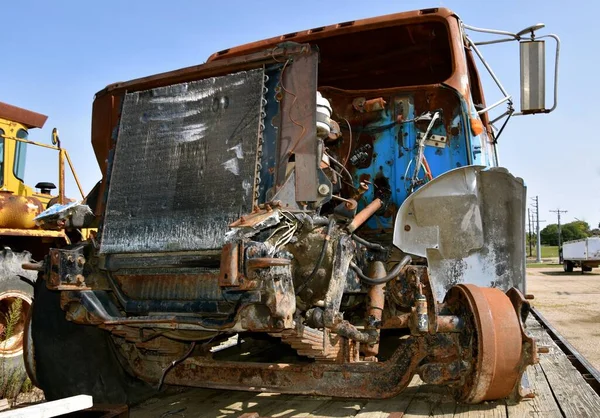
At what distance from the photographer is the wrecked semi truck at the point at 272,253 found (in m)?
3.17

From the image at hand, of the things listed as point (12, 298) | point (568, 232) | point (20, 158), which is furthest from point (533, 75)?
point (568, 232)

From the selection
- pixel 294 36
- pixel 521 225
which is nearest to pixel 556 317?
pixel 521 225

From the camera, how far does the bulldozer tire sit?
3828 mm

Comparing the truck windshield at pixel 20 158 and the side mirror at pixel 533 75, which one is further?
the truck windshield at pixel 20 158

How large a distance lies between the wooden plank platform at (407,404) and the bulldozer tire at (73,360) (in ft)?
0.80

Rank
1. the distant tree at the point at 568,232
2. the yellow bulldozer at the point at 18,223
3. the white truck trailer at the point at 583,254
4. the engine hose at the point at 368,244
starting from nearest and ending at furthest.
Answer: the engine hose at the point at 368,244, the yellow bulldozer at the point at 18,223, the white truck trailer at the point at 583,254, the distant tree at the point at 568,232

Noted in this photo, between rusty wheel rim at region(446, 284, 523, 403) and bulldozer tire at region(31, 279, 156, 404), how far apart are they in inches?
86.8

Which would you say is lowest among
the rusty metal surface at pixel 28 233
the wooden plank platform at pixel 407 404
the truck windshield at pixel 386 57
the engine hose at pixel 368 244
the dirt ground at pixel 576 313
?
the dirt ground at pixel 576 313

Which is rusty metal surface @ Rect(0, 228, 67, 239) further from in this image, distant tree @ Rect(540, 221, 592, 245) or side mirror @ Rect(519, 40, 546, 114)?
distant tree @ Rect(540, 221, 592, 245)


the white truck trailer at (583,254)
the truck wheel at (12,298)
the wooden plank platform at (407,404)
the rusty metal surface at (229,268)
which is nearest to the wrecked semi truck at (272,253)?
the rusty metal surface at (229,268)

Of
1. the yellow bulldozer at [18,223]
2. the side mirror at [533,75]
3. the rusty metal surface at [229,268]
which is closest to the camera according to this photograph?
the rusty metal surface at [229,268]

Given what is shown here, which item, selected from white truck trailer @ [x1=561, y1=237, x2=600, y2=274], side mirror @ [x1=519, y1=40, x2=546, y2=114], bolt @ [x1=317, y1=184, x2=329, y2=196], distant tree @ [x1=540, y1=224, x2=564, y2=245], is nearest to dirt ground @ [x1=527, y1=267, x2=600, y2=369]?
side mirror @ [x1=519, y1=40, x2=546, y2=114]

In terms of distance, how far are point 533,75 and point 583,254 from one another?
2562cm

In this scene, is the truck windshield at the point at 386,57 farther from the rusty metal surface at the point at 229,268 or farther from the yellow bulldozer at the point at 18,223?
the yellow bulldozer at the point at 18,223
